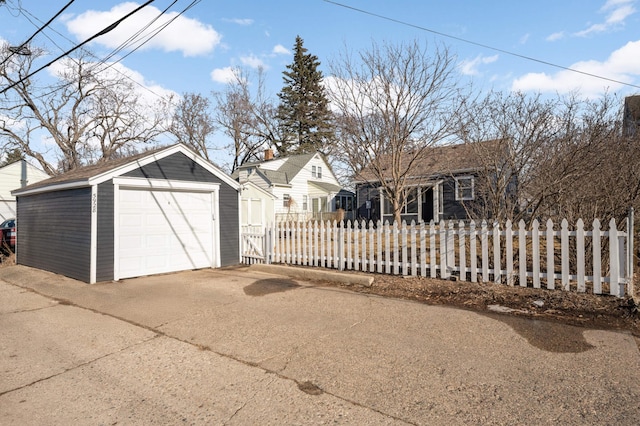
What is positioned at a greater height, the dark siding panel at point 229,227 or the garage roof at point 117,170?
the garage roof at point 117,170

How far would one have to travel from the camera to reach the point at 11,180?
23.7 metres

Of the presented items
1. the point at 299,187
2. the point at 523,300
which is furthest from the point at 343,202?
the point at 523,300

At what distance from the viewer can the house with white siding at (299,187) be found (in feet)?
83.9

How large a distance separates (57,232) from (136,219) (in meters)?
2.44

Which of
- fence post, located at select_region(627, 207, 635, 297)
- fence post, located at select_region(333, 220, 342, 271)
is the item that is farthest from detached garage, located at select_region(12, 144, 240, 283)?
fence post, located at select_region(627, 207, 635, 297)

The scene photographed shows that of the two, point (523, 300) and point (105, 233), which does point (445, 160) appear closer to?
point (523, 300)

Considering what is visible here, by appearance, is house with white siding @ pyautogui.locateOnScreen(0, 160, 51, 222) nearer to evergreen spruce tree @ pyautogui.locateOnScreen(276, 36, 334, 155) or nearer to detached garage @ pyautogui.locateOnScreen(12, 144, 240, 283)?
detached garage @ pyautogui.locateOnScreen(12, 144, 240, 283)

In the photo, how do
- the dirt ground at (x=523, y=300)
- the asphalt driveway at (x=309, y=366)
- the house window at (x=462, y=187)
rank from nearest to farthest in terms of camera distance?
1. the asphalt driveway at (x=309, y=366)
2. the dirt ground at (x=523, y=300)
3. the house window at (x=462, y=187)

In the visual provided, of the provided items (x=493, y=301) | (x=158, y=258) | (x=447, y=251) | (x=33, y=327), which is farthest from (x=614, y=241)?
(x=158, y=258)

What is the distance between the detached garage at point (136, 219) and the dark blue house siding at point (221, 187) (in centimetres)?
2

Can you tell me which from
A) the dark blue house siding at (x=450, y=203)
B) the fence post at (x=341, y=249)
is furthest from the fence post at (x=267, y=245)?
the dark blue house siding at (x=450, y=203)

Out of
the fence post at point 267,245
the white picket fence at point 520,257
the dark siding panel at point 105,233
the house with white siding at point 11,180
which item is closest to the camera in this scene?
the white picket fence at point 520,257

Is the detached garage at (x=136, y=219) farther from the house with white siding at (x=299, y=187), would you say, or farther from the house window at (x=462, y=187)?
the house with white siding at (x=299, y=187)

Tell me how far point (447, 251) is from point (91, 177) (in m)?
7.34
